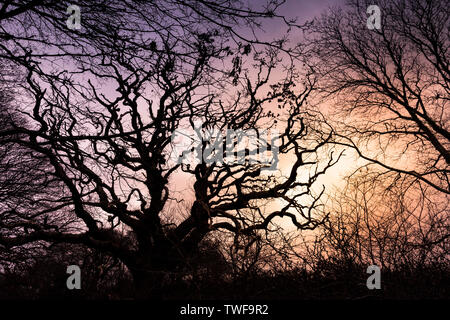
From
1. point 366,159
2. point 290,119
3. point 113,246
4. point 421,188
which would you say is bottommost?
point 113,246

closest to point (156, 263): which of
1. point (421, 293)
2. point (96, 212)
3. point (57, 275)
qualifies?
point (96, 212)

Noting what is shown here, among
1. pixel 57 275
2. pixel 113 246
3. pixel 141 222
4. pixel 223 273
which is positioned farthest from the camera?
pixel 141 222

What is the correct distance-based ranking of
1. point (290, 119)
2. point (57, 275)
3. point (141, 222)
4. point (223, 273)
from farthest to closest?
point (290, 119) < point (141, 222) < point (57, 275) < point (223, 273)

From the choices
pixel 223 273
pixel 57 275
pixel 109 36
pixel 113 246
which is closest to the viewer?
pixel 109 36

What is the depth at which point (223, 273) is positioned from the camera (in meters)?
4.78

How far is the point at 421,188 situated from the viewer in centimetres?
936

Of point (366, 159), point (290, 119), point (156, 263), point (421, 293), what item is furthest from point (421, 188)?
point (156, 263)

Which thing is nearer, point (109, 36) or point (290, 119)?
point (109, 36)
